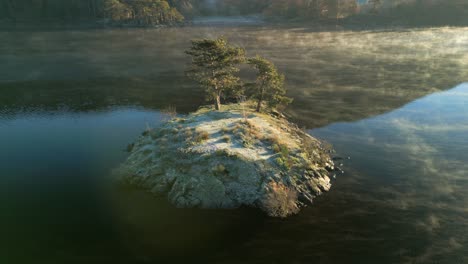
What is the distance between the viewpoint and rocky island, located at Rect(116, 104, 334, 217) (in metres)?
29.8

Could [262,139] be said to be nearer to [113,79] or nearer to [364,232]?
[364,232]

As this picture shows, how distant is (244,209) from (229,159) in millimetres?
5216

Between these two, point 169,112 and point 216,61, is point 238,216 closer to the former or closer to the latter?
point 216,61

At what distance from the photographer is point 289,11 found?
19875cm

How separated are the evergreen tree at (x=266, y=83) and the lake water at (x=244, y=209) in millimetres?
6881

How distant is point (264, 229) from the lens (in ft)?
88.4

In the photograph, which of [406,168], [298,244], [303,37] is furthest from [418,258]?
[303,37]

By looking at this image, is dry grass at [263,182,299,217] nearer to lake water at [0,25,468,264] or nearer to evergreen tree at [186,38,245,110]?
lake water at [0,25,468,264]

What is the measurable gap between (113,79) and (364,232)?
61455mm

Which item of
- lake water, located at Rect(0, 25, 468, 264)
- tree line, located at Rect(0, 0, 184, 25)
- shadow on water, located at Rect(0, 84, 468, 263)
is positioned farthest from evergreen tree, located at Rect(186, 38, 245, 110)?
tree line, located at Rect(0, 0, 184, 25)

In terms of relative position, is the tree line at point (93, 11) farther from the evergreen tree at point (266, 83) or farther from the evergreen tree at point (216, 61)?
the evergreen tree at point (266, 83)

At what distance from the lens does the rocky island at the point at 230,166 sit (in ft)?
97.9

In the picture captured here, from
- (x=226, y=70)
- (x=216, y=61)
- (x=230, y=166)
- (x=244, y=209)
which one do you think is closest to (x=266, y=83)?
(x=226, y=70)

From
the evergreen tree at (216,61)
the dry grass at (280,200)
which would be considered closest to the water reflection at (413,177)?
the dry grass at (280,200)
